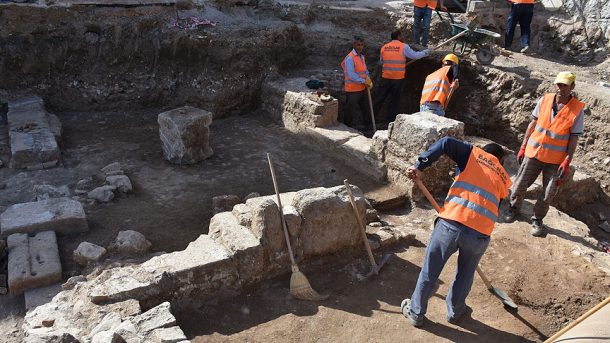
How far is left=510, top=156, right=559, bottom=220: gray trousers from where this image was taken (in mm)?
5609

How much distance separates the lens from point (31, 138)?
752cm

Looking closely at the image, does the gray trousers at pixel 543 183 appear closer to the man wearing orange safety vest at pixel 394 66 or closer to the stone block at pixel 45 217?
the man wearing orange safety vest at pixel 394 66

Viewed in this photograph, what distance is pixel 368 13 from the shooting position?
1198 cm

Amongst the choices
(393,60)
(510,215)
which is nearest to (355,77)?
(393,60)

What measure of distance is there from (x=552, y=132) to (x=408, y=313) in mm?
2662

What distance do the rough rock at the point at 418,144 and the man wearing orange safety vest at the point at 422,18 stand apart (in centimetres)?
467

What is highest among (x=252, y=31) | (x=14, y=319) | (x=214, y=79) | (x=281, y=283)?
(x=252, y=31)

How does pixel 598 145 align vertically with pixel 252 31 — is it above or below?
below

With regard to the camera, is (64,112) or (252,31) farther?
(252,31)

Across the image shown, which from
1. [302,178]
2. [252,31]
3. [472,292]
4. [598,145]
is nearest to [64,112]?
[252,31]

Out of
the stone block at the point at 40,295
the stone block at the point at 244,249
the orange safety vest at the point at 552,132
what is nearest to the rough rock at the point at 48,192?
the stone block at the point at 40,295

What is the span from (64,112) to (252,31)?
3.86 m

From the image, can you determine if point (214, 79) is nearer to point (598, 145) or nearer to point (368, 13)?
point (368, 13)

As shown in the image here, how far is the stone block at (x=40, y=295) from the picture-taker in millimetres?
4633
